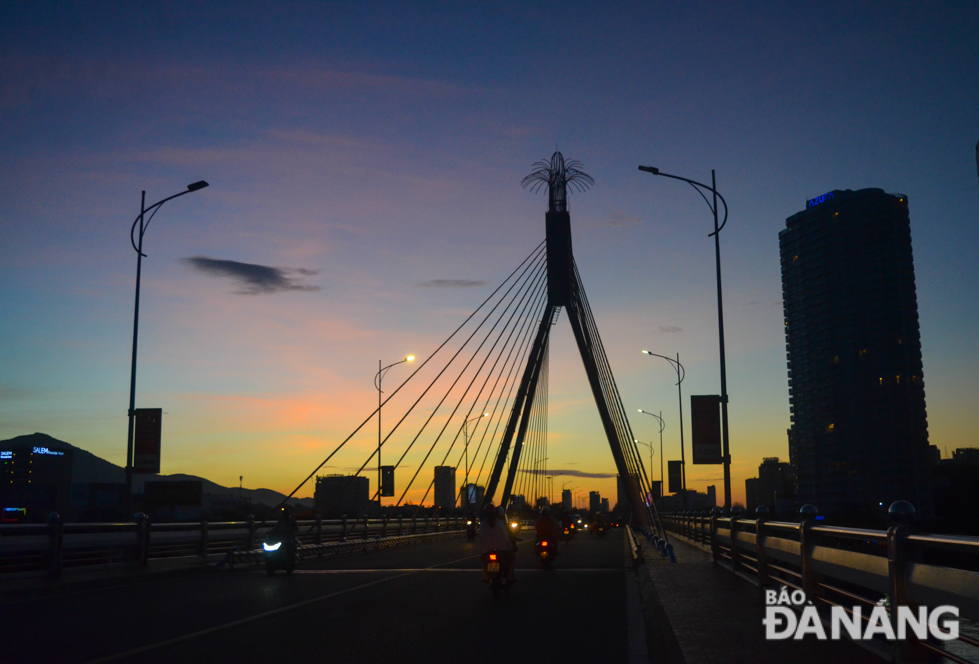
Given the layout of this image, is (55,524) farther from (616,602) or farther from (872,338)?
(872,338)

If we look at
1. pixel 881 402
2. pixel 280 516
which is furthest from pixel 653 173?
pixel 881 402

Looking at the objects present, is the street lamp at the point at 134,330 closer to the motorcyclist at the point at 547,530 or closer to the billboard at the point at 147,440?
the billboard at the point at 147,440

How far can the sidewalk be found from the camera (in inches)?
299

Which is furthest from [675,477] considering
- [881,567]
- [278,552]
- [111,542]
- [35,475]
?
[35,475]

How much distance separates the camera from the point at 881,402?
13025 cm

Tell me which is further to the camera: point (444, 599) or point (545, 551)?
point (545, 551)

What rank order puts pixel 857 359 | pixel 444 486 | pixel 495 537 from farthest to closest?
pixel 857 359 < pixel 444 486 < pixel 495 537

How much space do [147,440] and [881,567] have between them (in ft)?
73.2

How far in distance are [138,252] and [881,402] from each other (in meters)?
121

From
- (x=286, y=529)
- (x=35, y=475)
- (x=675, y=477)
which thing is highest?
(x=35, y=475)

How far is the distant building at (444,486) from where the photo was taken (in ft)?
161

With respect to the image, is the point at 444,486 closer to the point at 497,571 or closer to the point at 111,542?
the point at 111,542

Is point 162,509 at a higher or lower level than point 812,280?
lower

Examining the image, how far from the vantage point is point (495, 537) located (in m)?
15.9
